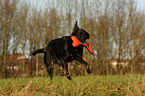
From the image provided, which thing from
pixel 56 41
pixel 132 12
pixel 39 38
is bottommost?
pixel 56 41

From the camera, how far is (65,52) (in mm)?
4684

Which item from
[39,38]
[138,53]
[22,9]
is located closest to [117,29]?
[138,53]

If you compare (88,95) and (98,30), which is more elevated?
(98,30)

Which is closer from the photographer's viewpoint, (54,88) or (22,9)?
(54,88)

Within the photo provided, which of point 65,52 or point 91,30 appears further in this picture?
point 91,30

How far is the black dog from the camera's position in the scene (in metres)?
4.58

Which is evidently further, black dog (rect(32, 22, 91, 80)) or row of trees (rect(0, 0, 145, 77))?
row of trees (rect(0, 0, 145, 77))

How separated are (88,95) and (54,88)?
956mm

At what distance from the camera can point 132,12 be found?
1619 centimetres

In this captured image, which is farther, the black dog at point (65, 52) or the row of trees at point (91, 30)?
the row of trees at point (91, 30)

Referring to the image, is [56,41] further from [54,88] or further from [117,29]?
[117,29]

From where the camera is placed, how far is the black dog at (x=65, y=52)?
4.58 meters

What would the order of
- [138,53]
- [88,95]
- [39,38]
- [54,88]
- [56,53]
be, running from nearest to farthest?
[88,95] < [54,88] < [56,53] < [39,38] < [138,53]

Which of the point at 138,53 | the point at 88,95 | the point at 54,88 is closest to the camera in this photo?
the point at 88,95
